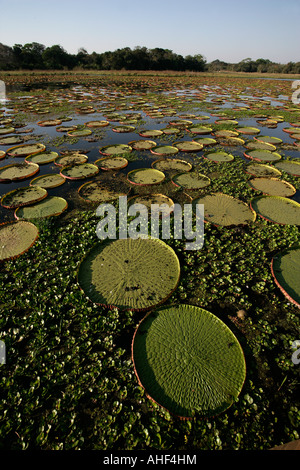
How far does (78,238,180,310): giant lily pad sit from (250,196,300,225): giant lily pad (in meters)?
2.30

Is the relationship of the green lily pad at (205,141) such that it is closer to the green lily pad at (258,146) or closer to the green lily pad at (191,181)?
the green lily pad at (258,146)

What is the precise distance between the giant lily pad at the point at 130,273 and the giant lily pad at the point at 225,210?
1.38 meters

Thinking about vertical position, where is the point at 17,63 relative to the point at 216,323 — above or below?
above

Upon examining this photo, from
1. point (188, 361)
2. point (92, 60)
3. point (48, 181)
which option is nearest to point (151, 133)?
point (48, 181)

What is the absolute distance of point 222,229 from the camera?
13.3ft

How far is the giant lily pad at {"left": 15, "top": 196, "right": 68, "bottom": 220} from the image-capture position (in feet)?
14.0

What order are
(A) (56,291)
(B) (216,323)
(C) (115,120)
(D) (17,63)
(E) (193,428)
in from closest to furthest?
1. (E) (193,428)
2. (B) (216,323)
3. (A) (56,291)
4. (C) (115,120)
5. (D) (17,63)

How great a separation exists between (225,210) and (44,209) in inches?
149

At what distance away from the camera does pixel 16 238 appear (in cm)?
372

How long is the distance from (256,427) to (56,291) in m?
2.63

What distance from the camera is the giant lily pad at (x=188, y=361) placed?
6.57ft

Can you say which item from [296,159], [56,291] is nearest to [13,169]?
[56,291]

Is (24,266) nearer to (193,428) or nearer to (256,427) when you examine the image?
(193,428)

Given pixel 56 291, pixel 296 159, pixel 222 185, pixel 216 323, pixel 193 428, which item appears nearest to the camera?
pixel 193 428
